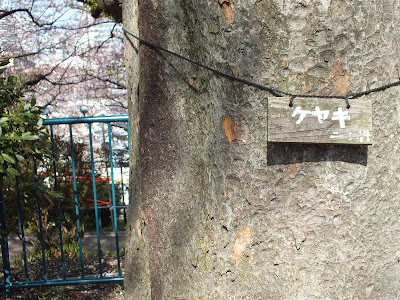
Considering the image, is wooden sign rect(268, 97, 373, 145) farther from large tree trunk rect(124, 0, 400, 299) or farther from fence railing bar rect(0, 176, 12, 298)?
fence railing bar rect(0, 176, 12, 298)

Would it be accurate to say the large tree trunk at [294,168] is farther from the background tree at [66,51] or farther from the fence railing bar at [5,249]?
the background tree at [66,51]

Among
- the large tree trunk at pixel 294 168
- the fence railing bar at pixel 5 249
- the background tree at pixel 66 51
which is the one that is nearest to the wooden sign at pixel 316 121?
the large tree trunk at pixel 294 168

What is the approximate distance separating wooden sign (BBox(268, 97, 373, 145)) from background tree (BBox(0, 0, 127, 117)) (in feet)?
24.2

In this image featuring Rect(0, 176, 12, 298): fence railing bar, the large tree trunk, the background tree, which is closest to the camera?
the large tree trunk

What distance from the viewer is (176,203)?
64.6 inches

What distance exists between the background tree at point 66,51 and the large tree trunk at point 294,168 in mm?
7244

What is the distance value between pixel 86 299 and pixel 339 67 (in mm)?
2948

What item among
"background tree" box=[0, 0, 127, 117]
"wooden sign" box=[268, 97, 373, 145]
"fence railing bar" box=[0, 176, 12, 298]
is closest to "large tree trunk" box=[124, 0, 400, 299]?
"wooden sign" box=[268, 97, 373, 145]

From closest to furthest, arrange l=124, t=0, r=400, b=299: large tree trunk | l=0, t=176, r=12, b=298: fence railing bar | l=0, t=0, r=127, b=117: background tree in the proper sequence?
l=124, t=0, r=400, b=299: large tree trunk < l=0, t=176, r=12, b=298: fence railing bar < l=0, t=0, r=127, b=117: background tree

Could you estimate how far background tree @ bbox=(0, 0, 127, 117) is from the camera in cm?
887

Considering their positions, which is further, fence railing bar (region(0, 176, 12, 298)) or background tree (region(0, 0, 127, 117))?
background tree (region(0, 0, 127, 117))

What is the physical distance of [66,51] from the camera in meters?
9.82

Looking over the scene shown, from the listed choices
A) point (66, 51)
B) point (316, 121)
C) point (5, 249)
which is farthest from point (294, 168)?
point (66, 51)

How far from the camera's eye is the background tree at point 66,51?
887 cm
